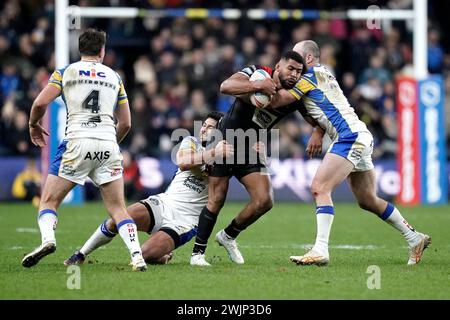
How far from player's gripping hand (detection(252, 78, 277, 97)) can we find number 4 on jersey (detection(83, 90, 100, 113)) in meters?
1.56

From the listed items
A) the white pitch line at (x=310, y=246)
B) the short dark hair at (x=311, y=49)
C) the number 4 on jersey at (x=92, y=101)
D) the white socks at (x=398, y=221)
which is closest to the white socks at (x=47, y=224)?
the number 4 on jersey at (x=92, y=101)

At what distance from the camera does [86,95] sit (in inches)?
334

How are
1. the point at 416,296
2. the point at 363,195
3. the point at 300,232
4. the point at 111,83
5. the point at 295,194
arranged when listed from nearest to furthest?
the point at 416,296 → the point at 111,83 → the point at 363,195 → the point at 300,232 → the point at 295,194

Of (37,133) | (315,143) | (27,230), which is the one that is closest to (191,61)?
(27,230)

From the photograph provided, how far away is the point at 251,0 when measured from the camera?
23266 mm

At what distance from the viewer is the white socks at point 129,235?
331 inches

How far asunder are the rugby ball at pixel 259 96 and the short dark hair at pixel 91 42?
5.07 feet

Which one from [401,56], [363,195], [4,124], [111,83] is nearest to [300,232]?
[363,195]

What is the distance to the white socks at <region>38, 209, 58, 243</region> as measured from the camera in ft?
27.4

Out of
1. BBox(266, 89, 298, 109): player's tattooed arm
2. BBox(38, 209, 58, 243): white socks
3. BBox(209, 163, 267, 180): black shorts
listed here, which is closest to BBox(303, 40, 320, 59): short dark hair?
BBox(266, 89, 298, 109): player's tattooed arm

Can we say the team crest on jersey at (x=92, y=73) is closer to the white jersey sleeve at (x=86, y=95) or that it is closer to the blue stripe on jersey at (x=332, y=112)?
the white jersey sleeve at (x=86, y=95)

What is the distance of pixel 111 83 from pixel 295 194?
478 inches

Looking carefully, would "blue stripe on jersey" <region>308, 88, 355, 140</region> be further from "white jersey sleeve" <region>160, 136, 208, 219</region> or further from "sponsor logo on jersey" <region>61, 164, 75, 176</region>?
"sponsor logo on jersey" <region>61, 164, 75, 176</region>
